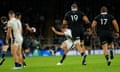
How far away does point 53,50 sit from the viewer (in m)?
37.0

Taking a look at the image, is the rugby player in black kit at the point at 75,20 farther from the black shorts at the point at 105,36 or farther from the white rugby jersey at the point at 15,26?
the white rugby jersey at the point at 15,26

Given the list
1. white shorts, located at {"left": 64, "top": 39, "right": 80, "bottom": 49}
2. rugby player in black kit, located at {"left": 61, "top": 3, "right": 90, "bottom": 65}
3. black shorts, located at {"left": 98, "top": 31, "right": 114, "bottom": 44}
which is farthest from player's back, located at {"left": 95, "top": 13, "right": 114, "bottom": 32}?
white shorts, located at {"left": 64, "top": 39, "right": 80, "bottom": 49}

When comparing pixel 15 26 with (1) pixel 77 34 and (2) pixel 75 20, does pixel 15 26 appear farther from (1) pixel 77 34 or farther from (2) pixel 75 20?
(1) pixel 77 34

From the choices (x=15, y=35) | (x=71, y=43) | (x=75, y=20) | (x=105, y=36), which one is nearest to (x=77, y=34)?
(x=75, y=20)

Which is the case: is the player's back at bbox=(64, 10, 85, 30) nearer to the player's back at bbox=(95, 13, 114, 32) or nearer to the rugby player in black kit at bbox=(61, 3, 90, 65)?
the rugby player in black kit at bbox=(61, 3, 90, 65)

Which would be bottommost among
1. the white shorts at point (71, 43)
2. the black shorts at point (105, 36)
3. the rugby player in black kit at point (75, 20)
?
the white shorts at point (71, 43)

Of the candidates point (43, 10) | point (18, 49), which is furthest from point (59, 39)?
point (18, 49)

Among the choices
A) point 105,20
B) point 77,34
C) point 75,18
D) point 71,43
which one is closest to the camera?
point 105,20

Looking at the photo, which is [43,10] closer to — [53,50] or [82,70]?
[53,50]

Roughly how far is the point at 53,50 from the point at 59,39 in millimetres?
1856

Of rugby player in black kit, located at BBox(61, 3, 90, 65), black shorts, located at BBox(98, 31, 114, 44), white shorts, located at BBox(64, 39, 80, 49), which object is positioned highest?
rugby player in black kit, located at BBox(61, 3, 90, 65)

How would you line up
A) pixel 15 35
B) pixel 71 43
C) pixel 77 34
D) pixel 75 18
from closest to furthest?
1. pixel 15 35
2. pixel 75 18
3. pixel 77 34
4. pixel 71 43

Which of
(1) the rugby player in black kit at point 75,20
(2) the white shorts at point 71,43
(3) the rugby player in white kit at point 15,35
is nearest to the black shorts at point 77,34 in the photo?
(1) the rugby player in black kit at point 75,20

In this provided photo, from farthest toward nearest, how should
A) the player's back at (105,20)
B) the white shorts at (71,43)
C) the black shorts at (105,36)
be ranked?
1. the white shorts at (71,43)
2. the black shorts at (105,36)
3. the player's back at (105,20)
